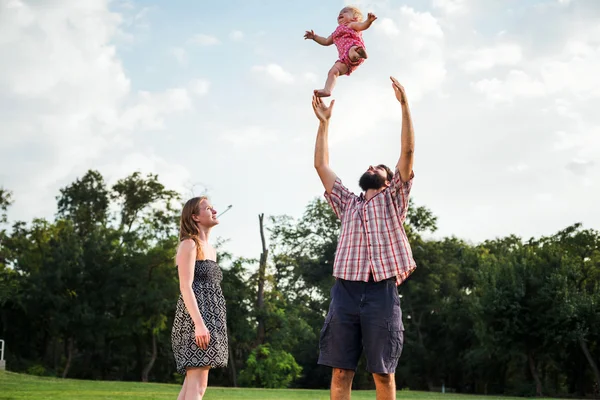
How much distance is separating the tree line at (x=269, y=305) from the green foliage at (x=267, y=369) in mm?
70

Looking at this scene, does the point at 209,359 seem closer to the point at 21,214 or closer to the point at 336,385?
the point at 336,385

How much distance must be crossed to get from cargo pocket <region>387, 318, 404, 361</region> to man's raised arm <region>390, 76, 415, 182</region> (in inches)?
41.4

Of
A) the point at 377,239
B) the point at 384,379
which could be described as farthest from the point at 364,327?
the point at 377,239

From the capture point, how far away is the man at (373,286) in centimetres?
545

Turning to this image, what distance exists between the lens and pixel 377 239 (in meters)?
5.62

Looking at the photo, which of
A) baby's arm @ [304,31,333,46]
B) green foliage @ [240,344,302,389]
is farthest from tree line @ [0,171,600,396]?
baby's arm @ [304,31,333,46]

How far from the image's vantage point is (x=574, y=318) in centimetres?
3241

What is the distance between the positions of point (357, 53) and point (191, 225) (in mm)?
2099

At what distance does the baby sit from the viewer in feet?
22.3

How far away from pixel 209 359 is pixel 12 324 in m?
37.5

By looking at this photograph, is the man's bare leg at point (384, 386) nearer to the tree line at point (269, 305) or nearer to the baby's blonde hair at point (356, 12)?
the baby's blonde hair at point (356, 12)

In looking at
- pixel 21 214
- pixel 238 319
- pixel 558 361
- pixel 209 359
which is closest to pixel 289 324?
pixel 238 319

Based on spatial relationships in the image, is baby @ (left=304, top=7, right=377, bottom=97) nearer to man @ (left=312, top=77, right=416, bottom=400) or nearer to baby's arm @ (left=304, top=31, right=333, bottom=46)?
baby's arm @ (left=304, top=31, right=333, bottom=46)

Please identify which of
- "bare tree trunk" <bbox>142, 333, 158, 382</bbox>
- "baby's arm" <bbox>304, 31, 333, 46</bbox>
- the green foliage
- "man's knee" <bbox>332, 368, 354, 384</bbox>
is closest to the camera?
"man's knee" <bbox>332, 368, 354, 384</bbox>
